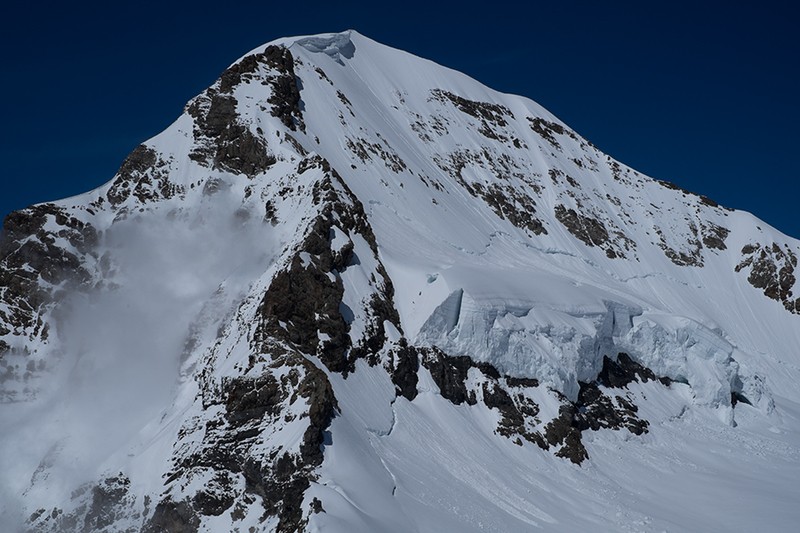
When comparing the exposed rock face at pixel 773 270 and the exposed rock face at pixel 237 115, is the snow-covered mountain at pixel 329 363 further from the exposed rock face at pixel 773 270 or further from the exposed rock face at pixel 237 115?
the exposed rock face at pixel 773 270

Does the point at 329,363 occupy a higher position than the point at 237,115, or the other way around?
the point at 237,115

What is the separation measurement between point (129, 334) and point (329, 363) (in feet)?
38.6

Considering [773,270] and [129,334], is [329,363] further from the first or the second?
[773,270]

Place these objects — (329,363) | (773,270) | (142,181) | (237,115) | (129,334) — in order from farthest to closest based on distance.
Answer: (773,270), (237,115), (142,181), (129,334), (329,363)

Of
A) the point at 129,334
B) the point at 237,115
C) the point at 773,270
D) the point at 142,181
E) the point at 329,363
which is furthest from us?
the point at 773,270

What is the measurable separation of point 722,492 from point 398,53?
55559 mm

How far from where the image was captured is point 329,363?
108 ft

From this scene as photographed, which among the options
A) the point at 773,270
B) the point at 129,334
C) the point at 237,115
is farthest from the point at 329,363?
the point at 773,270

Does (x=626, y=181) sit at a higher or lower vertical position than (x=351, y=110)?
higher

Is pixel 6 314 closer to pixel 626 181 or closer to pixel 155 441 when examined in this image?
pixel 155 441

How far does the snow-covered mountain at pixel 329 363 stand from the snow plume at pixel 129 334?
0.13m

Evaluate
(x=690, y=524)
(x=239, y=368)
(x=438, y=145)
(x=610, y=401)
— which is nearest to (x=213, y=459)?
(x=239, y=368)

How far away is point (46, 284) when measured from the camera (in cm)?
3875

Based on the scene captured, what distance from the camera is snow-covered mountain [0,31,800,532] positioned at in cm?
2884
